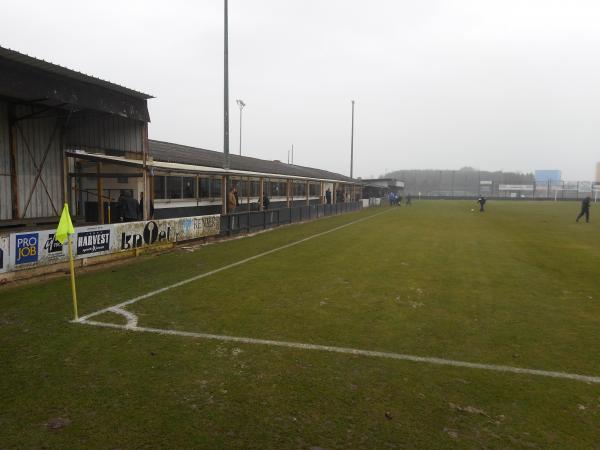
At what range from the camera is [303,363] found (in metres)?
5.38

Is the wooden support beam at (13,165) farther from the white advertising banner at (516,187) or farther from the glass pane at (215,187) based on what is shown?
the white advertising banner at (516,187)

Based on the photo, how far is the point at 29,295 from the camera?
8.60 m

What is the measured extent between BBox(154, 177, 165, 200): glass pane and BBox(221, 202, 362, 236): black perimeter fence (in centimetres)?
420

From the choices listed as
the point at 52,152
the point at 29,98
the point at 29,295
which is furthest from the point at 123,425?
the point at 52,152

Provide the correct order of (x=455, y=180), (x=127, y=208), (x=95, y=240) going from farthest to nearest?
(x=455, y=180) → (x=127, y=208) → (x=95, y=240)

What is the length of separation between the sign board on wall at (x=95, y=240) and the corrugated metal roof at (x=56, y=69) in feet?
16.0

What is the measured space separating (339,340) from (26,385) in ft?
12.9

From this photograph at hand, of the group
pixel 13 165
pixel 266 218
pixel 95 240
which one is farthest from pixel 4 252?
pixel 266 218

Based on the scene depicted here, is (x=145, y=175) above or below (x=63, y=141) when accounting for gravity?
below

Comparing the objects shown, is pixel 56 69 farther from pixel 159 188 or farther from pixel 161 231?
pixel 159 188

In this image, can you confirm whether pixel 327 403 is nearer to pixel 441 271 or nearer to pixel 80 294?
pixel 80 294

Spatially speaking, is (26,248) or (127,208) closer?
(26,248)

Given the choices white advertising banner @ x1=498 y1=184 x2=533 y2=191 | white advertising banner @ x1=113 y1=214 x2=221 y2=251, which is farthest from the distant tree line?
white advertising banner @ x1=113 y1=214 x2=221 y2=251

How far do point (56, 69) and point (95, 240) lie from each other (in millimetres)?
5310
